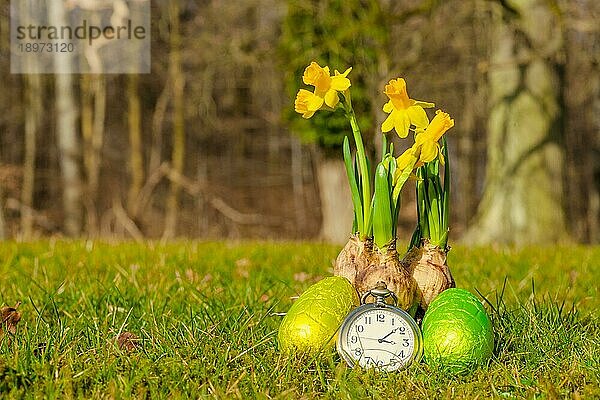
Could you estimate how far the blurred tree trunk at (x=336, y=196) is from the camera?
9508 millimetres

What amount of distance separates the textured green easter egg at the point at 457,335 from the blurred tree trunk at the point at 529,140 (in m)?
5.89

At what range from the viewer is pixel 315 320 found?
2143 mm

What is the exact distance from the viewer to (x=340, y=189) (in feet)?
31.3

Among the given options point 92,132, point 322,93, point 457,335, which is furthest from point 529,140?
point 92,132

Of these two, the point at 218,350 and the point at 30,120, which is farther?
the point at 30,120

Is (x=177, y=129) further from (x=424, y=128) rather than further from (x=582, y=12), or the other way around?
(x=424, y=128)

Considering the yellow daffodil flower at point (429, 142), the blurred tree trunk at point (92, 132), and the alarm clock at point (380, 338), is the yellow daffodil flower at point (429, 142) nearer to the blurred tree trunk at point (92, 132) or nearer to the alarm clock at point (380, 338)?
the alarm clock at point (380, 338)

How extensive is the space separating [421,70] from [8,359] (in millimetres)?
11104

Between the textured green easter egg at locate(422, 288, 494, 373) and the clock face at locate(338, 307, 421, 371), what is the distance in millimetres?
75

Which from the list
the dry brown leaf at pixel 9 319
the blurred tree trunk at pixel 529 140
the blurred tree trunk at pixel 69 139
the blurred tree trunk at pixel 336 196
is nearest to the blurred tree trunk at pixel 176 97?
the blurred tree trunk at pixel 69 139

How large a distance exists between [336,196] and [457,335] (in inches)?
294

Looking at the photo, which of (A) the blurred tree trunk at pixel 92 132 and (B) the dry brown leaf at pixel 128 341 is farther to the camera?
(A) the blurred tree trunk at pixel 92 132

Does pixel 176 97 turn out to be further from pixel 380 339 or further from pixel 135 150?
pixel 380 339

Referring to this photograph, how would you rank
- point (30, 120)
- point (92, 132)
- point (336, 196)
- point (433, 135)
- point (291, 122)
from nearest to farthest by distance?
1. point (433, 135)
2. point (291, 122)
3. point (336, 196)
4. point (30, 120)
5. point (92, 132)
